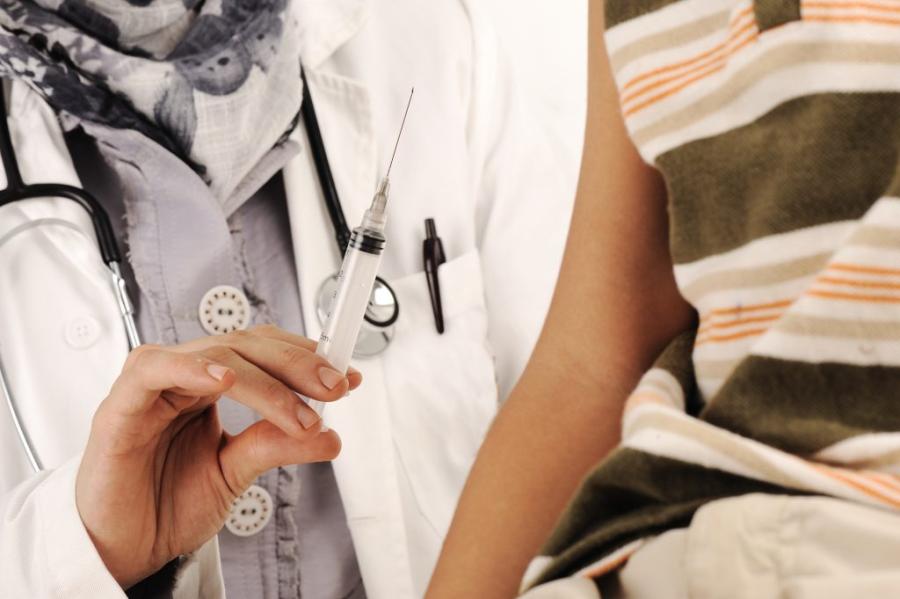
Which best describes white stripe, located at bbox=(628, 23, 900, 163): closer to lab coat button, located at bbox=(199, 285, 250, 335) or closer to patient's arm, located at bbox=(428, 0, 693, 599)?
patient's arm, located at bbox=(428, 0, 693, 599)

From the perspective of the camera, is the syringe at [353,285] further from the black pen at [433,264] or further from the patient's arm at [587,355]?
the black pen at [433,264]

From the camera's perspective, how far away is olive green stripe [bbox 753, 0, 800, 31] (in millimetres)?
461

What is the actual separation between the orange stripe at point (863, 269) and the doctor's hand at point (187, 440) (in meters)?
0.29

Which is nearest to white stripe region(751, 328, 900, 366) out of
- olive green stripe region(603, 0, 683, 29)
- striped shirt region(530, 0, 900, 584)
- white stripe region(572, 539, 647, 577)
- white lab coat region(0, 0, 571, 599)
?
striped shirt region(530, 0, 900, 584)

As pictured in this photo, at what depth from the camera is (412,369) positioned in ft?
3.18

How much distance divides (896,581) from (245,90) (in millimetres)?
801

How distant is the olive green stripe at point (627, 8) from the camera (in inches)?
20.9

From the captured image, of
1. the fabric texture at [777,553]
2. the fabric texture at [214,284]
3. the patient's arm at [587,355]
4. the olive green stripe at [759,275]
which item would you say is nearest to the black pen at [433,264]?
the fabric texture at [214,284]

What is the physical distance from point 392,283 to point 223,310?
0.67ft

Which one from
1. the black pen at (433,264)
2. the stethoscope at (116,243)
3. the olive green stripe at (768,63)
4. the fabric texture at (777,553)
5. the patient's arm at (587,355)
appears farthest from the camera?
the black pen at (433,264)

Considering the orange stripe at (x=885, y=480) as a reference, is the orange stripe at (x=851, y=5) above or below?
above

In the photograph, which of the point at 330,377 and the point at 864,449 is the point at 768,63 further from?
the point at 330,377

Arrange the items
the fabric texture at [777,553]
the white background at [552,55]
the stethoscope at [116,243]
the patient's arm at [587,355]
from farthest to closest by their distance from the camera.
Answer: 1. the white background at [552,55]
2. the stethoscope at [116,243]
3. the patient's arm at [587,355]
4. the fabric texture at [777,553]

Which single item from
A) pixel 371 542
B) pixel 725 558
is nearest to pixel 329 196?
pixel 371 542
